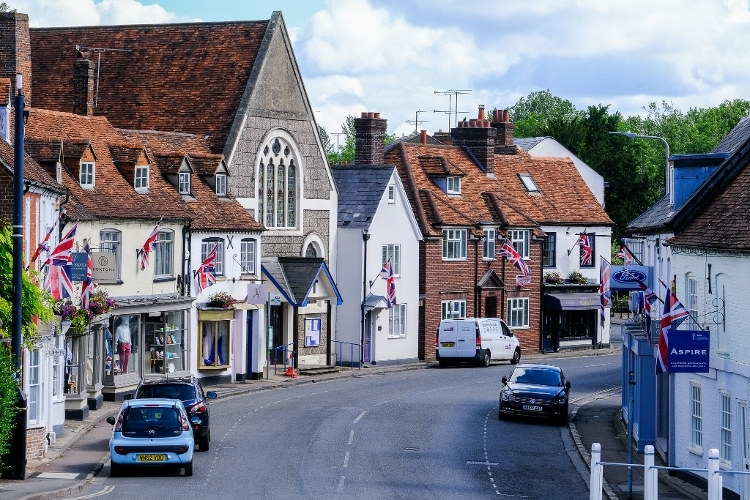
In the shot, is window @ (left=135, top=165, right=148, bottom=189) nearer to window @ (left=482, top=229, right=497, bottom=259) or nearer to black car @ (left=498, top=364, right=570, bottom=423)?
black car @ (left=498, top=364, right=570, bottom=423)

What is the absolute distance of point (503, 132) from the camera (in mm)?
76938

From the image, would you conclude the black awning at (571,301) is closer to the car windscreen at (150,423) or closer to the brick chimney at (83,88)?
the brick chimney at (83,88)

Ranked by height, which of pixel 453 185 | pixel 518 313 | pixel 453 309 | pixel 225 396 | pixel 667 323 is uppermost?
pixel 453 185

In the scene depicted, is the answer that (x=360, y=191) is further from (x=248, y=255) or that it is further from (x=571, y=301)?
(x=571, y=301)

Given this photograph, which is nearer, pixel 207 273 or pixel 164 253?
pixel 164 253

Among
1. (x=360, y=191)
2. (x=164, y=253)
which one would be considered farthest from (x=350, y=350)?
(x=164, y=253)

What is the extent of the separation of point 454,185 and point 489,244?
330cm

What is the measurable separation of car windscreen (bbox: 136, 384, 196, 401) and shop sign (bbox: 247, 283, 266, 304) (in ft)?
60.5

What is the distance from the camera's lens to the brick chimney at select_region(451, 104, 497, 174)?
233 ft

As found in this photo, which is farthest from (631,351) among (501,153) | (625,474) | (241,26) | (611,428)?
(501,153)

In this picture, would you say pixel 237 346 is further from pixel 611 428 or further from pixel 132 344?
pixel 611 428

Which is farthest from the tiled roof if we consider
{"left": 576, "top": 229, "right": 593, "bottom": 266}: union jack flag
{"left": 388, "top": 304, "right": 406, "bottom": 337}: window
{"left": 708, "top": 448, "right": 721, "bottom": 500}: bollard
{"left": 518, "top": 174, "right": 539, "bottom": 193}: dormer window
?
{"left": 708, "top": 448, "right": 721, "bottom": 500}: bollard

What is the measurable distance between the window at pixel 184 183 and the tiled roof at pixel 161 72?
4795 mm

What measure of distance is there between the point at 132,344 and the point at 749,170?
22859 mm
